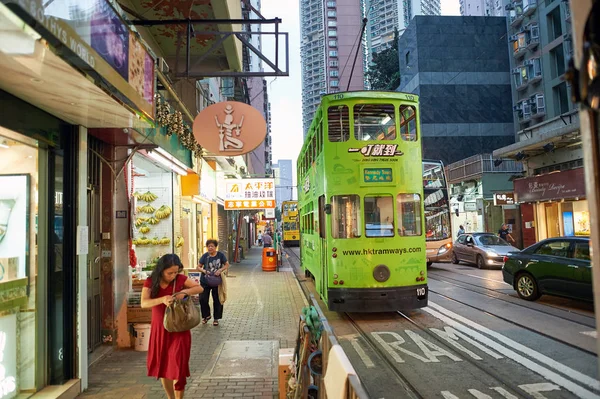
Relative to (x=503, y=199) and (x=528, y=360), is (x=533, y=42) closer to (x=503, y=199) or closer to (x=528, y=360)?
(x=503, y=199)

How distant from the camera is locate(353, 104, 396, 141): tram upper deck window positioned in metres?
8.80

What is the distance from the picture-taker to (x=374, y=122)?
894cm

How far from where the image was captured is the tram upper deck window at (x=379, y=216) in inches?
348

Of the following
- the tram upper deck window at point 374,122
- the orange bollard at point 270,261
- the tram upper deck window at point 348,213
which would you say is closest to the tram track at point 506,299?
the tram upper deck window at point 348,213

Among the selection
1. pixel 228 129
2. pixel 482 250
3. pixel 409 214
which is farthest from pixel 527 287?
pixel 228 129

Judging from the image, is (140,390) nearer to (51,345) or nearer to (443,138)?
(51,345)

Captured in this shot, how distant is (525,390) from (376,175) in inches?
188

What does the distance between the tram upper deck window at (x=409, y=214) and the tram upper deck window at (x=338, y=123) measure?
67.2 inches

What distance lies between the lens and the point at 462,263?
2148 centimetres

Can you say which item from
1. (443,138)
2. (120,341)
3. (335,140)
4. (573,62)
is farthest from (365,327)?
(443,138)

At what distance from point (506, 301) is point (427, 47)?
3664 cm

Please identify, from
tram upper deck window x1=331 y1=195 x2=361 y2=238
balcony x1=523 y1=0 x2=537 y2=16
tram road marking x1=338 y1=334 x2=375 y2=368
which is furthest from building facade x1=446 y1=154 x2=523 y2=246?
tram road marking x1=338 y1=334 x2=375 y2=368

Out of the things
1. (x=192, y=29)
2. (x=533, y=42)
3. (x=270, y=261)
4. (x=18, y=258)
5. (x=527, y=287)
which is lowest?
(x=527, y=287)

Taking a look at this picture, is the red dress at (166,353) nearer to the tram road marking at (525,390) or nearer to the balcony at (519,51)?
the tram road marking at (525,390)
